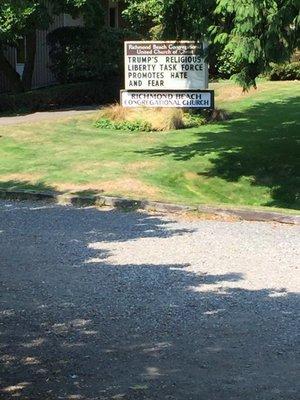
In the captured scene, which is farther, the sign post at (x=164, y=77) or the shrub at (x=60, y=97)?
the shrub at (x=60, y=97)

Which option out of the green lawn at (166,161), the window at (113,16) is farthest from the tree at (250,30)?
the window at (113,16)

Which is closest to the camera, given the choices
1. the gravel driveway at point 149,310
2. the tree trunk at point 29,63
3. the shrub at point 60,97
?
the gravel driveway at point 149,310

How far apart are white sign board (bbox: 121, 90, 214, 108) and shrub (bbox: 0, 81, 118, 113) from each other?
3.89m

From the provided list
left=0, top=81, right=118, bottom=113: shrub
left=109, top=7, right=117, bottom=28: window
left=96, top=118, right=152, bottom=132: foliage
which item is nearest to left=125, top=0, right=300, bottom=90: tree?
left=96, top=118, right=152, bottom=132: foliage

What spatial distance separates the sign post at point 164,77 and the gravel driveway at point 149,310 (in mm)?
9949

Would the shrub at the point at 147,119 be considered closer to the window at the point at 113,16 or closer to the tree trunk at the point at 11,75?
the tree trunk at the point at 11,75

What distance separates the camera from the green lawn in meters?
12.1

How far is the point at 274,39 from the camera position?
10852mm

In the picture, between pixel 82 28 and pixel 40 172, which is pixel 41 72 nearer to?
pixel 82 28

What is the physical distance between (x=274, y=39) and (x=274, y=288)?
17.6 ft

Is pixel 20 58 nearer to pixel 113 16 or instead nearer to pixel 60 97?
pixel 60 97

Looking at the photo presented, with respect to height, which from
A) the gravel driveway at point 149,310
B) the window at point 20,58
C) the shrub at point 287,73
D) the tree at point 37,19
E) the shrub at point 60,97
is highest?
the tree at point 37,19

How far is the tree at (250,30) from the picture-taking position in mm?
10602

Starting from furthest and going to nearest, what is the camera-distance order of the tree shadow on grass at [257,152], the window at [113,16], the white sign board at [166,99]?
the window at [113,16], the white sign board at [166,99], the tree shadow on grass at [257,152]
